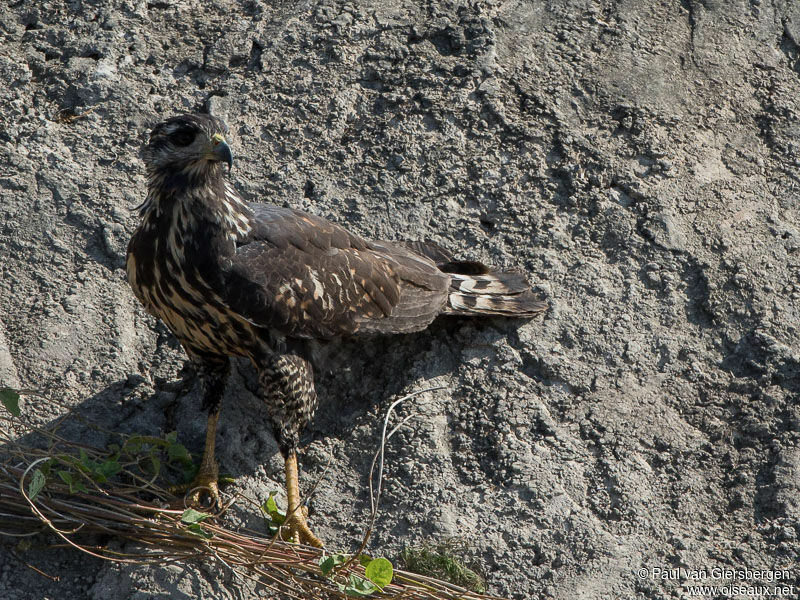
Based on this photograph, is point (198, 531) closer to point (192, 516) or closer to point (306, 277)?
point (192, 516)

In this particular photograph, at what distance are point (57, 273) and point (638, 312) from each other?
317 centimetres

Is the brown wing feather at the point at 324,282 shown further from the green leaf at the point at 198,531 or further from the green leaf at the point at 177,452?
the green leaf at the point at 198,531

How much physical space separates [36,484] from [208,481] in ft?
2.65

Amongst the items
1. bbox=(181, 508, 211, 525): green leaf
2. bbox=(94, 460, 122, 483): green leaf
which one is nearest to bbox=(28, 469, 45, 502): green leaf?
bbox=(94, 460, 122, 483): green leaf

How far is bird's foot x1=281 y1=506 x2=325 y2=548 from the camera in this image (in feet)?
14.3

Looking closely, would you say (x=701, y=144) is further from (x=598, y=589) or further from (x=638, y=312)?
(x=598, y=589)

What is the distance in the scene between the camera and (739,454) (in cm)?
459

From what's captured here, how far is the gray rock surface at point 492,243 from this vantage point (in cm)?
442

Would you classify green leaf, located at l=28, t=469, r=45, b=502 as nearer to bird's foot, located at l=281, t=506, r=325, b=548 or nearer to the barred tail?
bird's foot, located at l=281, t=506, r=325, b=548

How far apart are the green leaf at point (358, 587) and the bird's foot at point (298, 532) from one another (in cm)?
41

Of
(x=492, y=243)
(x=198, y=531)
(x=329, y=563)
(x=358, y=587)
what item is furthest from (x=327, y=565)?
(x=492, y=243)

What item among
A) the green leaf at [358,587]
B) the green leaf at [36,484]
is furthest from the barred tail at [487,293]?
the green leaf at [36,484]
